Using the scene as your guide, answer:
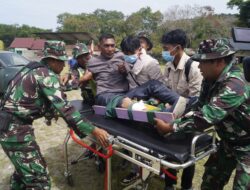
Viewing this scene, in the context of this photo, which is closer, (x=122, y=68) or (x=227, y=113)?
(x=227, y=113)

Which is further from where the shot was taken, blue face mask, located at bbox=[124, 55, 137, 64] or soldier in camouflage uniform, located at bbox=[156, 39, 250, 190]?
blue face mask, located at bbox=[124, 55, 137, 64]

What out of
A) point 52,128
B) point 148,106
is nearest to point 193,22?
point 52,128

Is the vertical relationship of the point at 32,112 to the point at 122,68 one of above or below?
below

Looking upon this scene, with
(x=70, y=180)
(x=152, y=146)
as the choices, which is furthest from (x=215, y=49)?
(x=70, y=180)

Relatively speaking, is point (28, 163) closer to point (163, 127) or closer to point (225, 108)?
point (163, 127)

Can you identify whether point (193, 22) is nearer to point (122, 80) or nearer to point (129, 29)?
point (129, 29)

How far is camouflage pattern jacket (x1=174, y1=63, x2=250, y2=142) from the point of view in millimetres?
2189

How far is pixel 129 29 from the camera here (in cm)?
5228

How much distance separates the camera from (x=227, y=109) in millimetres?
2193

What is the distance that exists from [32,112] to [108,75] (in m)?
1.42

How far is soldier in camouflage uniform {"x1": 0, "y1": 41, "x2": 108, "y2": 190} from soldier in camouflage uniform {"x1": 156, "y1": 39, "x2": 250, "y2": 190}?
34.0 inches

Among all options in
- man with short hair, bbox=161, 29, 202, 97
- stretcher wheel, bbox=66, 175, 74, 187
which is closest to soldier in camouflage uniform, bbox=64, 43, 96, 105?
stretcher wheel, bbox=66, 175, 74, 187

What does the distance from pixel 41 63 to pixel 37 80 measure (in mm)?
233

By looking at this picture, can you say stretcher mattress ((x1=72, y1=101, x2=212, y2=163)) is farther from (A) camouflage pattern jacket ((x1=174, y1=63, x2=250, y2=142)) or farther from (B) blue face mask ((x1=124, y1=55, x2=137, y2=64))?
(B) blue face mask ((x1=124, y1=55, x2=137, y2=64))
